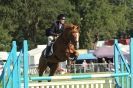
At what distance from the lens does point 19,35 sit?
67.2m

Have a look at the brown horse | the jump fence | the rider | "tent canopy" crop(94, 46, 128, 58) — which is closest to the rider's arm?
the rider

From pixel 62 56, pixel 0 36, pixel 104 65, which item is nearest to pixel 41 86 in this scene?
pixel 62 56

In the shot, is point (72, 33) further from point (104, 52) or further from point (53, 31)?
point (104, 52)

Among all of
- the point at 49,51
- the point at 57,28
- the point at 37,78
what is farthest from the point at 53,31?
the point at 37,78

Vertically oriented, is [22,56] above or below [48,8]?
below

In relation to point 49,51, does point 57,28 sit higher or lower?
higher

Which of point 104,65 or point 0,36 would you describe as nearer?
point 104,65

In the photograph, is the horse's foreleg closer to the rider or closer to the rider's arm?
the rider

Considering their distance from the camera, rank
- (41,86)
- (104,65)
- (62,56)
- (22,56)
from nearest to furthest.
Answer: (22,56) → (41,86) → (62,56) → (104,65)

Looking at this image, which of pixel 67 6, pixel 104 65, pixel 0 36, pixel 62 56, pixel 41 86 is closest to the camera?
pixel 41 86

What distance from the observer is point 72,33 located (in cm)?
1259

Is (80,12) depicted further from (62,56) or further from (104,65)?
(62,56)

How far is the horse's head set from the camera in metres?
12.4

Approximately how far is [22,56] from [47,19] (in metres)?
54.3
